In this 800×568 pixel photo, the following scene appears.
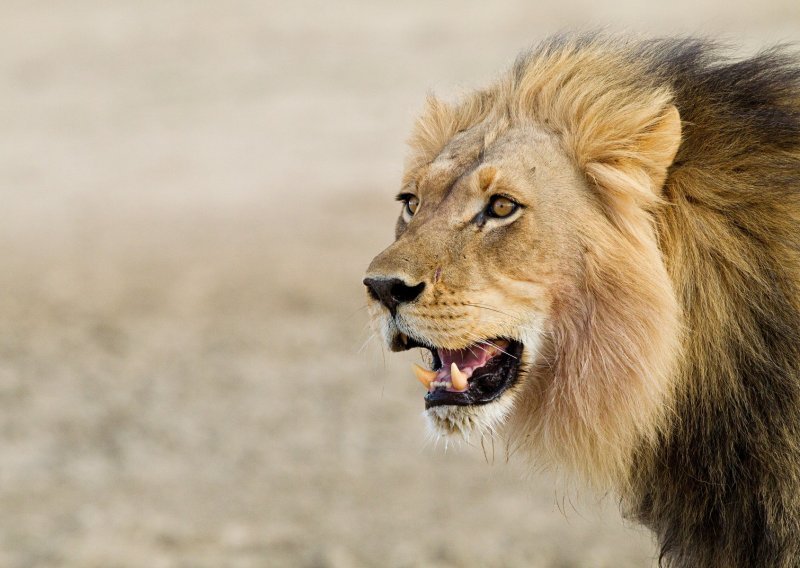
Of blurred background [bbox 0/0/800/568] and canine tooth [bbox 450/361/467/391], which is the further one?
blurred background [bbox 0/0/800/568]

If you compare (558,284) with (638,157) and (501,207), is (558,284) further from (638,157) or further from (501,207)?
(638,157)

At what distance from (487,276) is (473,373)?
275 mm

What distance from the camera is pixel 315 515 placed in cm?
574

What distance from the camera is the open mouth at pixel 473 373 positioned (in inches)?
123

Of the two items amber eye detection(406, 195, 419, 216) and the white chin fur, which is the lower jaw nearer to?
the white chin fur

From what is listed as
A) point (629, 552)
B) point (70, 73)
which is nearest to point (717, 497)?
point (629, 552)

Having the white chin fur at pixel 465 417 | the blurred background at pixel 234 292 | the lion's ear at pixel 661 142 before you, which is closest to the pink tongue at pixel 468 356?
the white chin fur at pixel 465 417

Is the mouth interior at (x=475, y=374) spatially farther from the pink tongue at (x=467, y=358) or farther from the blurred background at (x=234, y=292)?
the blurred background at (x=234, y=292)

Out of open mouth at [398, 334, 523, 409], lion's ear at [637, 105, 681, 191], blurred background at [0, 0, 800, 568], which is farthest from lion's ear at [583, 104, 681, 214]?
blurred background at [0, 0, 800, 568]

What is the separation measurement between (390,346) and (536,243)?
0.46 meters

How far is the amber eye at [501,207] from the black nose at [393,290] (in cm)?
28

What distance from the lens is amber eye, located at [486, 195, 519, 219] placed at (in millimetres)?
3117

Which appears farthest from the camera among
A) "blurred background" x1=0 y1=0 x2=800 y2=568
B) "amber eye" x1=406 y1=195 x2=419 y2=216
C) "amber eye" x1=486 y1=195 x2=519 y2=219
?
"blurred background" x1=0 y1=0 x2=800 y2=568

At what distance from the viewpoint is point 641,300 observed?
3.01 metres
